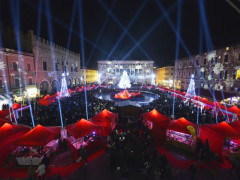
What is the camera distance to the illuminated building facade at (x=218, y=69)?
1809 cm

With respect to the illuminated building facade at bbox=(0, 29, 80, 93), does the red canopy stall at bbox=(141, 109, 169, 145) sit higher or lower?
lower

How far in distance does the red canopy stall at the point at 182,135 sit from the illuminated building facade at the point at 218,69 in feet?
51.5

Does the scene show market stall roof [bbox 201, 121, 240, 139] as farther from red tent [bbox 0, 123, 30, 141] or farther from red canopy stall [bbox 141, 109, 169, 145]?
red tent [bbox 0, 123, 30, 141]

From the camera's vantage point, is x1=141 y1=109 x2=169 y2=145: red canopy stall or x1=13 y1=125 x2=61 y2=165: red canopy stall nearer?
x1=13 y1=125 x2=61 y2=165: red canopy stall

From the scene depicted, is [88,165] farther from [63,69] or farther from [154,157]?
[63,69]

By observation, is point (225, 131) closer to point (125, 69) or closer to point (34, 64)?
point (34, 64)

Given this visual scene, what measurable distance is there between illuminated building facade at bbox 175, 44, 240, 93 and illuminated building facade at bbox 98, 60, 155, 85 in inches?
1227

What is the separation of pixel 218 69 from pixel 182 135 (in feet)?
62.3

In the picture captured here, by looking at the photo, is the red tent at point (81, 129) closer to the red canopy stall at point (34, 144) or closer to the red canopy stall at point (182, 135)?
the red canopy stall at point (34, 144)

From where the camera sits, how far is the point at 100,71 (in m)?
61.0

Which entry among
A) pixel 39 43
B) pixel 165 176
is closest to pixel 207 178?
pixel 165 176

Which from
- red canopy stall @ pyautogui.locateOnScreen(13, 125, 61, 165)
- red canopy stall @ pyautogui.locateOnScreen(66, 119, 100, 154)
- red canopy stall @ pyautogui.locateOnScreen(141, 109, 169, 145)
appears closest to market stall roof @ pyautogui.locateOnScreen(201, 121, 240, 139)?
red canopy stall @ pyautogui.locateOnScreen(141, 109, 169, 145)

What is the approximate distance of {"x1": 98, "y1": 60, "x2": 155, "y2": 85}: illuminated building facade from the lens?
2389 inches

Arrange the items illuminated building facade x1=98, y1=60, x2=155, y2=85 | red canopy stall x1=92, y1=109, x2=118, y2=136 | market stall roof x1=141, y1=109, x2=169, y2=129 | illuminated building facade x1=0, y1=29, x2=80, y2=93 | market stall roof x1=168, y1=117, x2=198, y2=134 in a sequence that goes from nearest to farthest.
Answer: market stall roof x1=168, y1=117, x2=198, y2=134, market stall roof x1=141, y1=109, x2=169, y2=129, red canopy stall x1=92, y1=109, x2=118, y2=136, illuminated building facade x1=0, y1=29, x2=80, y2=93, illuminated building facade x1=98, y1=60, x2=155, y2=85
